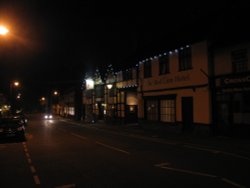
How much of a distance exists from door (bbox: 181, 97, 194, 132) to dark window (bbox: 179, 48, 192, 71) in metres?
2.61

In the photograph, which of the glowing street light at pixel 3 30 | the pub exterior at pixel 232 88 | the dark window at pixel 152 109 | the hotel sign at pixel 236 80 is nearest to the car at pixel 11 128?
the glowing street light at pixel 3 30

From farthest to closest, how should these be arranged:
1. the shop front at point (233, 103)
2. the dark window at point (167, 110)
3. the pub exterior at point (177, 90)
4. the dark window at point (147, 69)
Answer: the dark window at point (147, 69) < the dark window at point (167, 110) < the pub exterior at point (177, 90) < the shop front at point (233, 103)

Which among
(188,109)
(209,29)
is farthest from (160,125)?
(209,29)

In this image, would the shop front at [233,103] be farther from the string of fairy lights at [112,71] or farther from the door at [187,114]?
the string of fairy lights at [112,71]

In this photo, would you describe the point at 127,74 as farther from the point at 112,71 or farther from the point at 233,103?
the point at 233,103

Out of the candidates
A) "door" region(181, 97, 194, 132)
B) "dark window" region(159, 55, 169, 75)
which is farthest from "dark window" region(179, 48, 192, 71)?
"door" region(181, 97, 194, 132)

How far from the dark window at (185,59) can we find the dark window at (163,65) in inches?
79.1

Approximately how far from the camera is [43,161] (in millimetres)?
11508

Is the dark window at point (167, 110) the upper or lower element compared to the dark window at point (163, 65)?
lower

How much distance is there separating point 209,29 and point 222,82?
4.33 metres

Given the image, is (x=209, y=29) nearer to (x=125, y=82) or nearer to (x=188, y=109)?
(x=188, y=109)

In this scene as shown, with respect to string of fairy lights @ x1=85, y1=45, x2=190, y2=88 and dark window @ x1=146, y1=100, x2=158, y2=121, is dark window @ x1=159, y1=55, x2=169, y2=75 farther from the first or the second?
dark window @ x1=146, y1=100, x2=158, y2=121

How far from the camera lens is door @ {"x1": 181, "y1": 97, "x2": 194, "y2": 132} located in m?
22.4

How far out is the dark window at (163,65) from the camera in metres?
25.3
